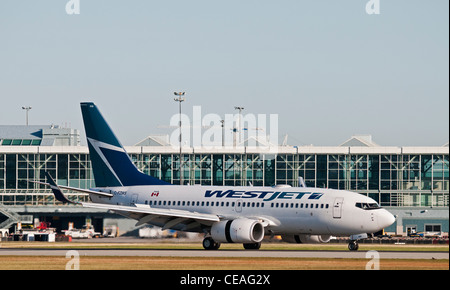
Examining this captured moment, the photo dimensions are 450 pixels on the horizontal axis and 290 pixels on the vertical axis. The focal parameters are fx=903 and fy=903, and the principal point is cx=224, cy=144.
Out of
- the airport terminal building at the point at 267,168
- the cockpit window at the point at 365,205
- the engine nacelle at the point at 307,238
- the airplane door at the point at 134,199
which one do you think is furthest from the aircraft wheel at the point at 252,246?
the airport terminal building at the point at 267,168

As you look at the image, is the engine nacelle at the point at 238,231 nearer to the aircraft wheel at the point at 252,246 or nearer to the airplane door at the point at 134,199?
the aircraft wheel at the point at 252,246

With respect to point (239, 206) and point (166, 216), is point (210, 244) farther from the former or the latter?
point (166, 216)

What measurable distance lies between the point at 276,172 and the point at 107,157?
72.3m

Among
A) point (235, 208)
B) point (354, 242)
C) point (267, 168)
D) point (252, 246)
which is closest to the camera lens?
point (354, 242)

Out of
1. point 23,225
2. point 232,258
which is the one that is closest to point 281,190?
point 232,258

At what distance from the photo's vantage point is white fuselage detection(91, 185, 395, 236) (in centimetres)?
6300

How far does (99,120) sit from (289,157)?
72.8 metres

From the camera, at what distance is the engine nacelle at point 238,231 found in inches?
2498

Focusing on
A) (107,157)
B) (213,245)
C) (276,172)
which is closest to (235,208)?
(213,245)

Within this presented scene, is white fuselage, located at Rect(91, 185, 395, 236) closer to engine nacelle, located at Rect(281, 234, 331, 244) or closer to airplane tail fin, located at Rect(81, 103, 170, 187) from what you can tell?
engine nacelle, located at Rect(281, 234, 331, 244)

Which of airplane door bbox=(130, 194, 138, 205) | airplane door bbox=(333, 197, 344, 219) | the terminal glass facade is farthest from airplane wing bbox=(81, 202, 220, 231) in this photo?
the terminal glass facade

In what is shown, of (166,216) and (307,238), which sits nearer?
(166,216)

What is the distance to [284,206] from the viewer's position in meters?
64.9
